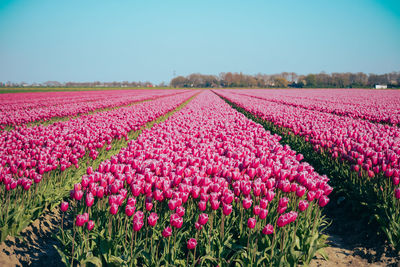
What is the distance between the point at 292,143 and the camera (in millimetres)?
8469

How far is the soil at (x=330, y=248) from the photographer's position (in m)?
3.13

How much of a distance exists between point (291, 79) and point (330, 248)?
14450cm

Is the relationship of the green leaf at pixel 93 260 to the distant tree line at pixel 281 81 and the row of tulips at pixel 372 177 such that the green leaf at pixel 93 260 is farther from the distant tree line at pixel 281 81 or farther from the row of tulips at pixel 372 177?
the distant tree line at pixel 281 81

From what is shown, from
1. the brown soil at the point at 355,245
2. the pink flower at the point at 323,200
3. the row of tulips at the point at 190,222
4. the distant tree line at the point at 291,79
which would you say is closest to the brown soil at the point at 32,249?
the row of tulips at the point at 190,222

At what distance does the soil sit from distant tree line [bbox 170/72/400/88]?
10422 centimetres

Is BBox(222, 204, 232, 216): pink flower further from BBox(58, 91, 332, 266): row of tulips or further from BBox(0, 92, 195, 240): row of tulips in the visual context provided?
BBox(0, 92, 195, 240): row of tulips

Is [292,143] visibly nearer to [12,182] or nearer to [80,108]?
[12,182]

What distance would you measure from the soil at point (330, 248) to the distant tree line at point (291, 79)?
104 metres

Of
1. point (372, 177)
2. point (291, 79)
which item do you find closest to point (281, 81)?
point (291, 79)

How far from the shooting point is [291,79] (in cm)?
13625

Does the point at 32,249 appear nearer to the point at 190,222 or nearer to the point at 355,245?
the point at 190,222

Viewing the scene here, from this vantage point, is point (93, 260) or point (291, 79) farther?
point (291, 79)

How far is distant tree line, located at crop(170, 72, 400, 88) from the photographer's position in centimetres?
9881

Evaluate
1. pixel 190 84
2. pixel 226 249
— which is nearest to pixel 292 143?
pixel 226 249
